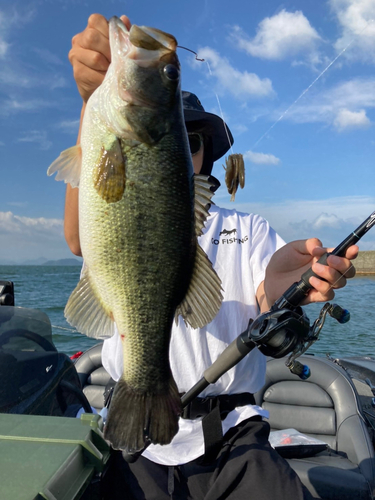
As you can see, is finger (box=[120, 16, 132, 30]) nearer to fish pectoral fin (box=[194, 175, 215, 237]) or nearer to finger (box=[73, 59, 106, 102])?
finger (box=[73, 59, 106, 102])


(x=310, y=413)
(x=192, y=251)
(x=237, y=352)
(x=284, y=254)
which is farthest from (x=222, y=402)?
(x=310, y=413)

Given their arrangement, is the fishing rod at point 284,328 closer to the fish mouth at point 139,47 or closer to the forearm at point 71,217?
the forearm at point 71,217

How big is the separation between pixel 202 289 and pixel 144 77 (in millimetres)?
929

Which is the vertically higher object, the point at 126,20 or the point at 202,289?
the point at 126,20

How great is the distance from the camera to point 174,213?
1576 millimetres

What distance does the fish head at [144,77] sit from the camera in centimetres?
154

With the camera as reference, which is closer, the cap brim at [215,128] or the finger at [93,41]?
the finger at [93,41]

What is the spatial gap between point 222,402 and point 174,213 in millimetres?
1357

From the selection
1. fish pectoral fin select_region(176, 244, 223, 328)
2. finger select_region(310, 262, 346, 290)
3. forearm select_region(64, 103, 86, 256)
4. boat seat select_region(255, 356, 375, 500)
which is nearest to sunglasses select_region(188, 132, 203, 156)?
forearm select_region(64, 103, 86, 256)

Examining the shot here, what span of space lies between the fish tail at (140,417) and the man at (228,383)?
27.9 inches

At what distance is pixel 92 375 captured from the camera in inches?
214

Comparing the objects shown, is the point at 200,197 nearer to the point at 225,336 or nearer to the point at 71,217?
the point at 71,217

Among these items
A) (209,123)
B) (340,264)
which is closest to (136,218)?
(340,264)

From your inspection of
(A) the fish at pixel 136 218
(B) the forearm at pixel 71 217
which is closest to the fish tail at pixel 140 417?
(A) the fish at pixel 136 218
